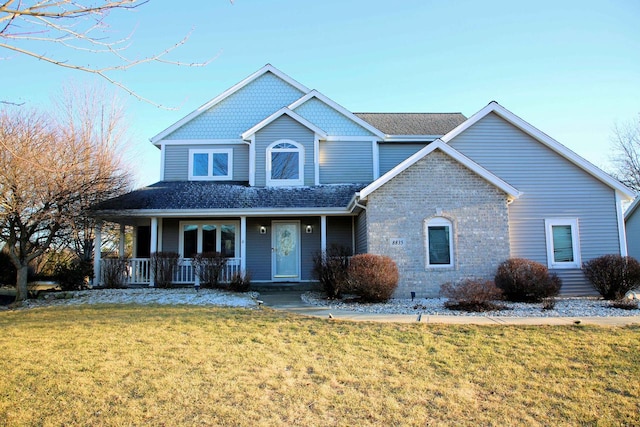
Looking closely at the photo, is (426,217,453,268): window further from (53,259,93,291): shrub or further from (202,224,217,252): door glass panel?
(53,259,93,291): shrub

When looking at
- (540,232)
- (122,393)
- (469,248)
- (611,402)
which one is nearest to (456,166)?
(469,248)

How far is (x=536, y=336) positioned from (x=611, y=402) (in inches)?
A: 99.9

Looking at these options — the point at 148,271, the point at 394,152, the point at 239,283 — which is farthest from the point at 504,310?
the point at 148,271

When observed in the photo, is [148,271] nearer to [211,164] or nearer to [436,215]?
[211,164]

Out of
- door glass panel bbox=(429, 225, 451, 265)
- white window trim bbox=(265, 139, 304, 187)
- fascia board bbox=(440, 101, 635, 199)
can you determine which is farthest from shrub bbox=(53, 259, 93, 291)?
fascia board bbox=(440, 101, 635, 199)

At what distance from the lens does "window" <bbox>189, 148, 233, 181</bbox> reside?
673 inches

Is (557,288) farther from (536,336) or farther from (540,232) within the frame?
(536,336)

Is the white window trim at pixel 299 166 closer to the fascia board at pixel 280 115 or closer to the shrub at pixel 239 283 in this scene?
the fascia board at pixel 280 115

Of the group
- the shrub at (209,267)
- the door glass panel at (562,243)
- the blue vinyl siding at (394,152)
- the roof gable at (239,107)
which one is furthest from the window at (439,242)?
the roof gable at (239,107)

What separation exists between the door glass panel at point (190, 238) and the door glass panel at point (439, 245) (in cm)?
881

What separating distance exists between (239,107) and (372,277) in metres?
10.0

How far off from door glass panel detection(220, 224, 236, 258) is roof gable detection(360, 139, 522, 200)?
6154 mm

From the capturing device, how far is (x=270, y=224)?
1639cm

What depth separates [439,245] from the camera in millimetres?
12539
